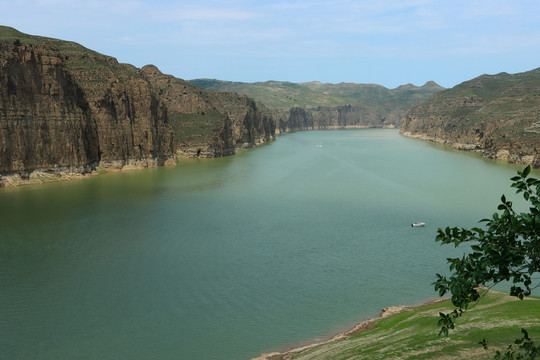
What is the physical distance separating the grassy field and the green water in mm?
4239

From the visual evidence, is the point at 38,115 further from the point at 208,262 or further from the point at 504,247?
the point at 504,247

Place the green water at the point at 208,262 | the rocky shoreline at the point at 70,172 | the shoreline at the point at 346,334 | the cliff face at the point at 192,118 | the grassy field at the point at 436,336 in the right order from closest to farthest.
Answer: the grassy field at the point at 436,336 < the shoreline at the point at 346,334 < the green water at the point at 208,262 < the rocky shoreline at the point at 70,172 < the cliff face at the point at 192,118

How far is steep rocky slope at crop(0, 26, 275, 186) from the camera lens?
7656cm

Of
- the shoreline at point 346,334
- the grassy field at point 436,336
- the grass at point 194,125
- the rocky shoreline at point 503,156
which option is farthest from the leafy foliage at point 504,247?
the grass at point 194,125

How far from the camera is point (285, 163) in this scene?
12088cm

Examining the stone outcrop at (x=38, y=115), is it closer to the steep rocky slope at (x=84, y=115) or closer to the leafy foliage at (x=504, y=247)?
the steep rocky slope at (x=84, y=115)

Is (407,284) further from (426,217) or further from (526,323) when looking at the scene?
(426,217)

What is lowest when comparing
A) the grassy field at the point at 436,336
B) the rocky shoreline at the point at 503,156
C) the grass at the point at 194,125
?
the grassy field at the point at 436,336

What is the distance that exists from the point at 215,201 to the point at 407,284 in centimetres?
3839

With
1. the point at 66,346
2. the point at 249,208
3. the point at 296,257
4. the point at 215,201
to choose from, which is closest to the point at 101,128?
the point at 215,201

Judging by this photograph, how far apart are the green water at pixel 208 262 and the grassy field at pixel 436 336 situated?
4.24 meters

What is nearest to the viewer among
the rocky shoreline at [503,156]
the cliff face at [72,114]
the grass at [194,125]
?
the cliff face at [72,114]

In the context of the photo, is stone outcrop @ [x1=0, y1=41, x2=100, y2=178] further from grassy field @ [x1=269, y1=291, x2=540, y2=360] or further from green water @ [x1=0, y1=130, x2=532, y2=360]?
grassy field @ [x1=269, y1=291, x2=540, y2=360]

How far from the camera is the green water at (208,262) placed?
26.7 metres
